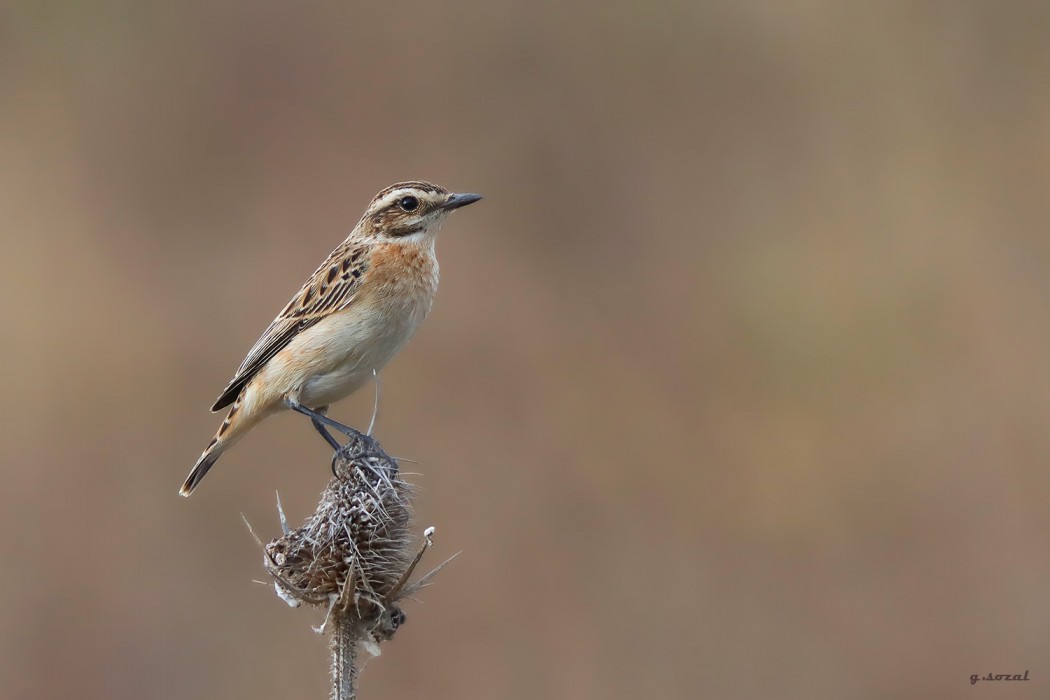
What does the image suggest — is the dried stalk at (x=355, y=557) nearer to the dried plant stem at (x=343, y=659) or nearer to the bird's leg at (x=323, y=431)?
the dried plant stem at (x=343, y=659)

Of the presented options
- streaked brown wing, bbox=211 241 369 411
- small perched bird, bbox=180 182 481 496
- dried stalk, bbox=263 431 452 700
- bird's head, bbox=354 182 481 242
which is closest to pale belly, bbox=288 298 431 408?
small perched bird, bbox=180 182 481 496

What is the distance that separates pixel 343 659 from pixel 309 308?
3.23 metres

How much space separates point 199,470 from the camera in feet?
24.9

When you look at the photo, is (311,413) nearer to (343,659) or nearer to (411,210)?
(411,210)

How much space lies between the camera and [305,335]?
24.1 ft

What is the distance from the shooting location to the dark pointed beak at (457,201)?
7.59 m

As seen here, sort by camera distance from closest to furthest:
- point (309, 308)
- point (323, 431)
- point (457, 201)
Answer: point (323, 431) → point (309, 308) → point (457, 201)

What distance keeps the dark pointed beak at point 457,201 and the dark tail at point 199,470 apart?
91.3 inches

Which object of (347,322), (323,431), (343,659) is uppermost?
(347,322)

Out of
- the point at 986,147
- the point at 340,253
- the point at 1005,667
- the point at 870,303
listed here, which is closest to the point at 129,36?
the point at 340,253

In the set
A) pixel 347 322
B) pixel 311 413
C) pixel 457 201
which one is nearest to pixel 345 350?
pixel 347 322

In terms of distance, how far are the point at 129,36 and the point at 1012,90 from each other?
12.0 metres

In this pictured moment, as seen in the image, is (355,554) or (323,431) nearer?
(355,554)

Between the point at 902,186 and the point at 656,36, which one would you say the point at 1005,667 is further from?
the point at 656,36
